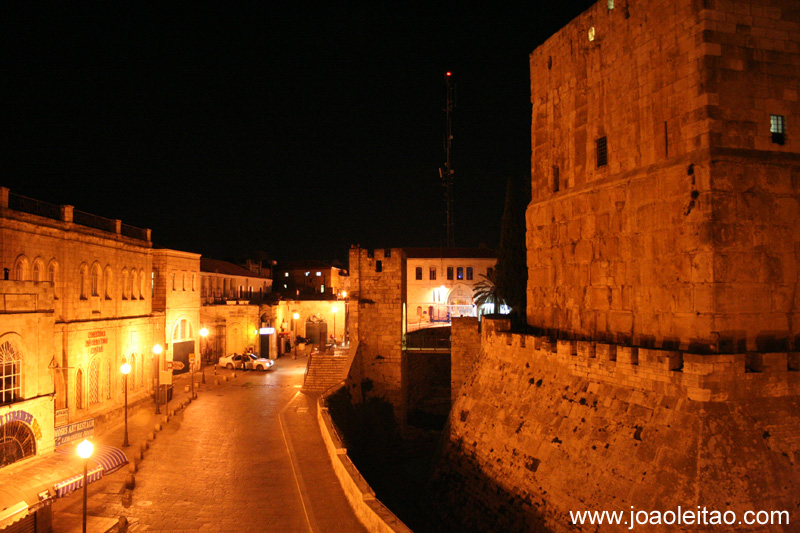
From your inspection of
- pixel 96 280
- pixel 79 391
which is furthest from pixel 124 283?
pixel 79 391

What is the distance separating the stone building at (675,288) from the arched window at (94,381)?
1617 cm

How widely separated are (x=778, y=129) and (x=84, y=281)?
2376cm

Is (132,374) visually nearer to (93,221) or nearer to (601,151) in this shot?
(93,221)

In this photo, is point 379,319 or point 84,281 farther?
point 379,319

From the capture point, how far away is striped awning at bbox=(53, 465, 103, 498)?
429 inches

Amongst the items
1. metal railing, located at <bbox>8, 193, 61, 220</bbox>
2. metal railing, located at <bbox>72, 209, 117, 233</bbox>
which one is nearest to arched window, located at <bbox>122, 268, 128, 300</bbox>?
metal railing, located at <bbox>72, 209, 117, 233</bbox>

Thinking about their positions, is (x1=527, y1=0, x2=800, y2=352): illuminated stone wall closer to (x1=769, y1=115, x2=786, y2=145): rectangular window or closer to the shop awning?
(x1=769, y1=115, x2=786, y2=145): rectangular window

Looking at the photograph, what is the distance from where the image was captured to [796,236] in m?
10.0

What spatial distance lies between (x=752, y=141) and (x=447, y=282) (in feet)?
139

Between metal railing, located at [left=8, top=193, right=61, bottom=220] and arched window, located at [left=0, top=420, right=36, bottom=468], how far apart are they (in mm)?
8102

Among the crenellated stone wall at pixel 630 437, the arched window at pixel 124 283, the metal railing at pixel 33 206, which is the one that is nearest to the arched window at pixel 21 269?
the metal railing at pixel 33 206

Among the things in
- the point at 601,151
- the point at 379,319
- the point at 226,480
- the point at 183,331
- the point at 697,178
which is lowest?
the point at 226,480

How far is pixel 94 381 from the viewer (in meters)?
20.9

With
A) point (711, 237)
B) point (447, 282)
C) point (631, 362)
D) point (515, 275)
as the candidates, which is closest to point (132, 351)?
point (515, 275)
